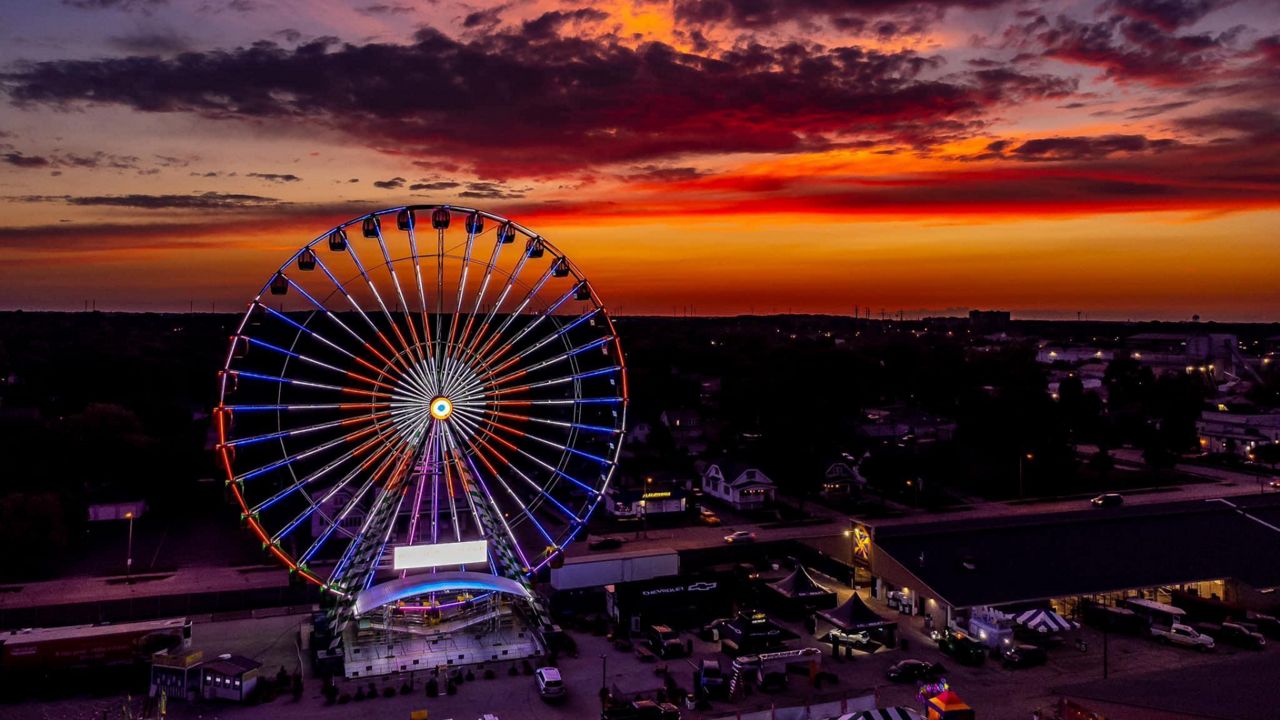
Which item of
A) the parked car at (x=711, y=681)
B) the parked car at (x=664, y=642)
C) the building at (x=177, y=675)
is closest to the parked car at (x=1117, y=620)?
the parked car at (x=711, y=681)

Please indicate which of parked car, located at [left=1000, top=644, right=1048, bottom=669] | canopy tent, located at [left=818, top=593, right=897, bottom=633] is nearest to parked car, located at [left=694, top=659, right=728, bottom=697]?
canopy tent, located at [left=818, top=593, right=897, bottom=633]

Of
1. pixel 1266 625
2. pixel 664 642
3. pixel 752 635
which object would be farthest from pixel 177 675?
pixel 1266 625

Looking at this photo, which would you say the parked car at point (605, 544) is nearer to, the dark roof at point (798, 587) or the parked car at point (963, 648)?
the dark roof at point (798, 587)

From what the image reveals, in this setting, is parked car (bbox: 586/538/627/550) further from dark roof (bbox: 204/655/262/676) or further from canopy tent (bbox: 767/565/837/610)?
dark roof (bbox: 204/655/262/676)

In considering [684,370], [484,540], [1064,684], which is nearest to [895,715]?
[1064,684]

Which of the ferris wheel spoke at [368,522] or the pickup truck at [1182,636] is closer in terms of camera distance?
the ferris wheel spoke at [368,522]

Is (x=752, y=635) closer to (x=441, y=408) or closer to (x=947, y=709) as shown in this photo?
(x=947, y=709)

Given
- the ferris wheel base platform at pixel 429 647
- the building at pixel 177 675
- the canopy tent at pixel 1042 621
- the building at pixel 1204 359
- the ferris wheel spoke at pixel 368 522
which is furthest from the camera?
the building at pixel 1204 359
